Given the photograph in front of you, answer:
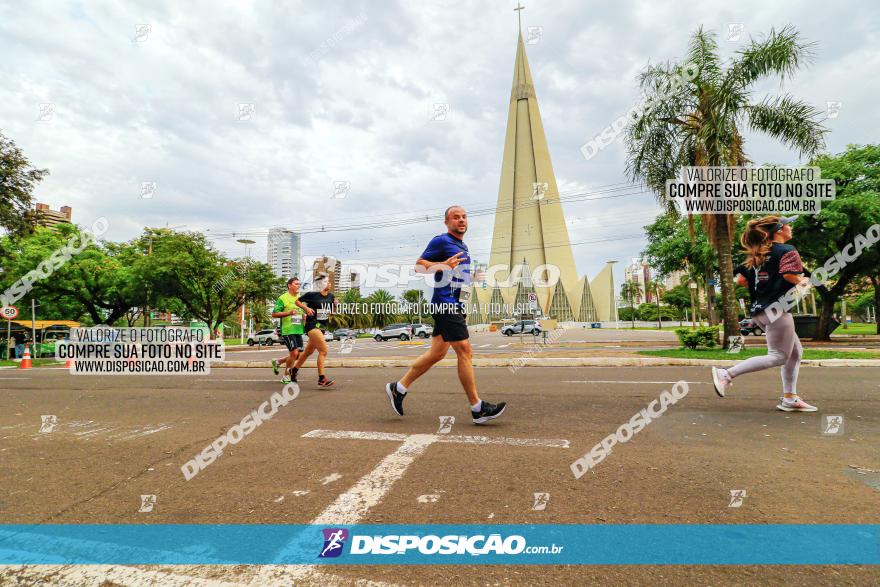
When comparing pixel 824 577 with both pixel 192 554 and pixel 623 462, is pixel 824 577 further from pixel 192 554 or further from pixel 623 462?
pixel 192 554

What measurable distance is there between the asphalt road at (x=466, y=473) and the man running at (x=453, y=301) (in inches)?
12.4

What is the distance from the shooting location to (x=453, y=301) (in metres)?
4.28

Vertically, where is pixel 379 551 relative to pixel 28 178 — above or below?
below

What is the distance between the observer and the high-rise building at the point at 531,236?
89.9 m

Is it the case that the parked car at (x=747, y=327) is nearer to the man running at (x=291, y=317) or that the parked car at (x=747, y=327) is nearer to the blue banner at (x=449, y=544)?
the man running at (x=291, y=317)

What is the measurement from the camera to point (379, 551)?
1.92 m

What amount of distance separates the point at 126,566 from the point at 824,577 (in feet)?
8.85

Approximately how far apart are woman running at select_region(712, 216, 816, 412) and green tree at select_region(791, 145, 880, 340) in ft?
49.2

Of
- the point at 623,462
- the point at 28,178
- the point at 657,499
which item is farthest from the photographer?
the point at 28,178

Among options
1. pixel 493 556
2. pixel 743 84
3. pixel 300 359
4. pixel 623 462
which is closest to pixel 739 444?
pixel 623 462

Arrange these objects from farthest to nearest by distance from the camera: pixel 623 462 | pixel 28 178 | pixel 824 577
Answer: pixel 28 178 < pixel 623 462 < pixel 824 577

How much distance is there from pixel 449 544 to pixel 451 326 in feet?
8.04

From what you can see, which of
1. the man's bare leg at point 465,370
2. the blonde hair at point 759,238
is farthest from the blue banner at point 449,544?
the blonde hair at point 759,238

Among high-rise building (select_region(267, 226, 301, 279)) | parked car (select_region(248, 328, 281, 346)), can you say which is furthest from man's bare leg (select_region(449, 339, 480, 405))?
high-rise building (select_region(267, 226, 301, 279))
